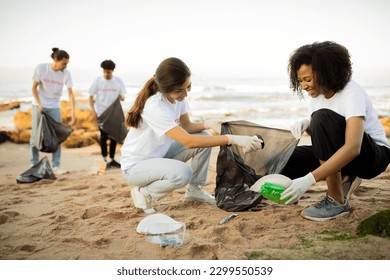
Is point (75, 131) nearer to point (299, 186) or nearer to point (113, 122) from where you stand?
point (113, 122)

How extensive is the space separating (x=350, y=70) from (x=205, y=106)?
10606mm

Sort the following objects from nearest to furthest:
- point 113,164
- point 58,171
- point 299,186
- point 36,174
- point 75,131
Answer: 1. point 299,186
2. point 36,174
3. point 58,171
4. point 113,164
5. point 75,131

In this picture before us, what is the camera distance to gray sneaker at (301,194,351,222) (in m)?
2.41

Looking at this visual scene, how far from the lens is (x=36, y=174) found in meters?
4.02

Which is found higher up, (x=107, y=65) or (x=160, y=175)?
(x=107, y=65)

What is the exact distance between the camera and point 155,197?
2750 mm

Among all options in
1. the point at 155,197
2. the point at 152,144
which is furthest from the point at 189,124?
the point at 155,197

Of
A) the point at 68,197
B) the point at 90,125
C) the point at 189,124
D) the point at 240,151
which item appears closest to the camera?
the point at 240,151

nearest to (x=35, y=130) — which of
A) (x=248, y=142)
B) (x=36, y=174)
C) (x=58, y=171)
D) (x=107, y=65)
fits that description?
(x=58, y=171)

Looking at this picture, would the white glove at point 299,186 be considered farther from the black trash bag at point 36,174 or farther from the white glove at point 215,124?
the black trash bag at point 36,174

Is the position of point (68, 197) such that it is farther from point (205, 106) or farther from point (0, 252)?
point (205, 106)

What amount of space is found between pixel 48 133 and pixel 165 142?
2162mm

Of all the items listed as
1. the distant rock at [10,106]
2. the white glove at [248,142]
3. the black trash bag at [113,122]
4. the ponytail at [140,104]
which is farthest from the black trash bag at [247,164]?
the distant rock at [10,106]
